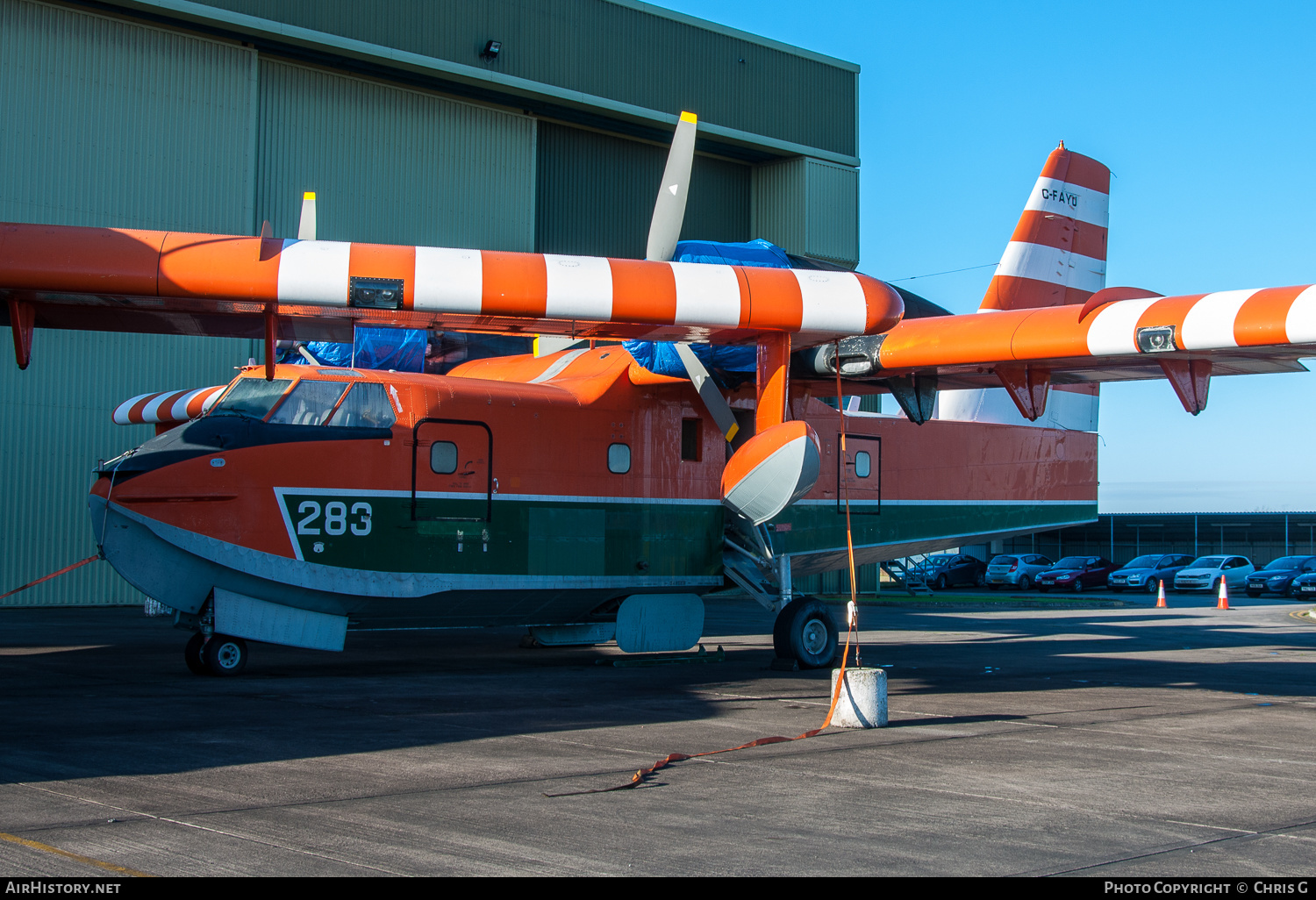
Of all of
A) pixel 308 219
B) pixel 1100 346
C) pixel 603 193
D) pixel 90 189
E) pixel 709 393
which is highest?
pixel 603 193

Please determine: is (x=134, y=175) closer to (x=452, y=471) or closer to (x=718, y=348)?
(x=452, y=471)

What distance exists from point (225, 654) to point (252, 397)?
2.57 meters

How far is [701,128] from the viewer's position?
99.7 ft

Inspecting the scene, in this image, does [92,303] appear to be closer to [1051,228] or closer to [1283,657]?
[1051,228]

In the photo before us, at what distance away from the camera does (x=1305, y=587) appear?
3425 cm

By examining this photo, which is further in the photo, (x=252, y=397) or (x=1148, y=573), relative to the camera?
(x=1148, y=573)

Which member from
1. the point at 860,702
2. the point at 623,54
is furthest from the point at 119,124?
the point at 860,702

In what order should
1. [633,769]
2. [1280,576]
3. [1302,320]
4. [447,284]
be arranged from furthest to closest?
[1280,576], [1302,320], [447,284], [633,769]

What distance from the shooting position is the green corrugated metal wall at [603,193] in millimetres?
30047

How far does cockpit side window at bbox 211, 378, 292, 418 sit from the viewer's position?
440 inches

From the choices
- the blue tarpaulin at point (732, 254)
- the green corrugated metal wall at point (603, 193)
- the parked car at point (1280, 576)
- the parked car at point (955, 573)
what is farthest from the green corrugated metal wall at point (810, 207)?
the blue tarpaulin at point (732, 254)

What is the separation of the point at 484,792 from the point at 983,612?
2271 cm

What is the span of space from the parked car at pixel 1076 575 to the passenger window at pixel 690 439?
28979 millimetres

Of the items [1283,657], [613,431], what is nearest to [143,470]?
[613,431]
